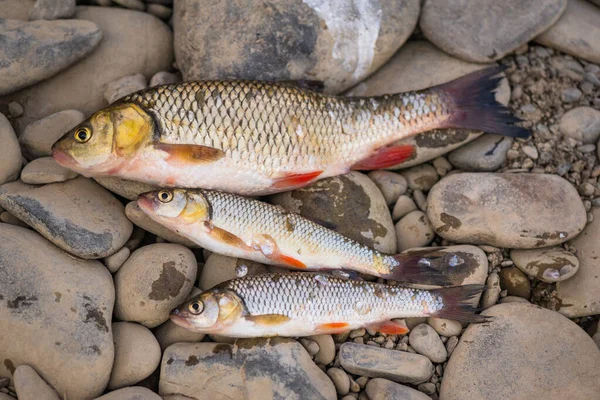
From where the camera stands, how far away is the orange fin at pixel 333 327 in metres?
3.45

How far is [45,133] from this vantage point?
390 centimetres

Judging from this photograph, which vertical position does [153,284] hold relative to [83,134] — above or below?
below

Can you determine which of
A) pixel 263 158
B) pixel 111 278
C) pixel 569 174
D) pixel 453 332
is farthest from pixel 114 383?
pixel 569 174

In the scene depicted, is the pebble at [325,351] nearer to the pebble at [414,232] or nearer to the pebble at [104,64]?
the pebble at [414,232]

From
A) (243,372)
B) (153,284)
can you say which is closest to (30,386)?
(153,284)

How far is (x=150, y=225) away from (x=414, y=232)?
178cm

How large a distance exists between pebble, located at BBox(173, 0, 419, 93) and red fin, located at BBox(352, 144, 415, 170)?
64cm

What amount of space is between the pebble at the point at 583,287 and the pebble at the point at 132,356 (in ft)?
8.40

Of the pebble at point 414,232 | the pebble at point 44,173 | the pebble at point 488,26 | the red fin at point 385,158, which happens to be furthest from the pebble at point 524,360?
the pebble at point 44,173

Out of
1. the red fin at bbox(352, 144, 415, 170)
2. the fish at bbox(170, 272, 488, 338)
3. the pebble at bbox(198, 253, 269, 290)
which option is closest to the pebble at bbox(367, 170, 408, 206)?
the red fin at bbox(352, 144, 415, 170)

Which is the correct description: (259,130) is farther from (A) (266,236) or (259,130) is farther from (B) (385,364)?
(B) (385,364)

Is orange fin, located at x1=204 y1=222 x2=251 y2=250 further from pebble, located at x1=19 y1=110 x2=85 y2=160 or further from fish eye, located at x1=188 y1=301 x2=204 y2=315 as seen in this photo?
pebble, located at x1=19 y1=110 x2=85 y2=160

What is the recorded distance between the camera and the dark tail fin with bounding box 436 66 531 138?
13.2 ft

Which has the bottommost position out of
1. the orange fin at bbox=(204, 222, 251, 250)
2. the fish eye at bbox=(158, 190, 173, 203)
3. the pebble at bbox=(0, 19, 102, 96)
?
the orange fin at bbox=(204, 222, 251, 250)
